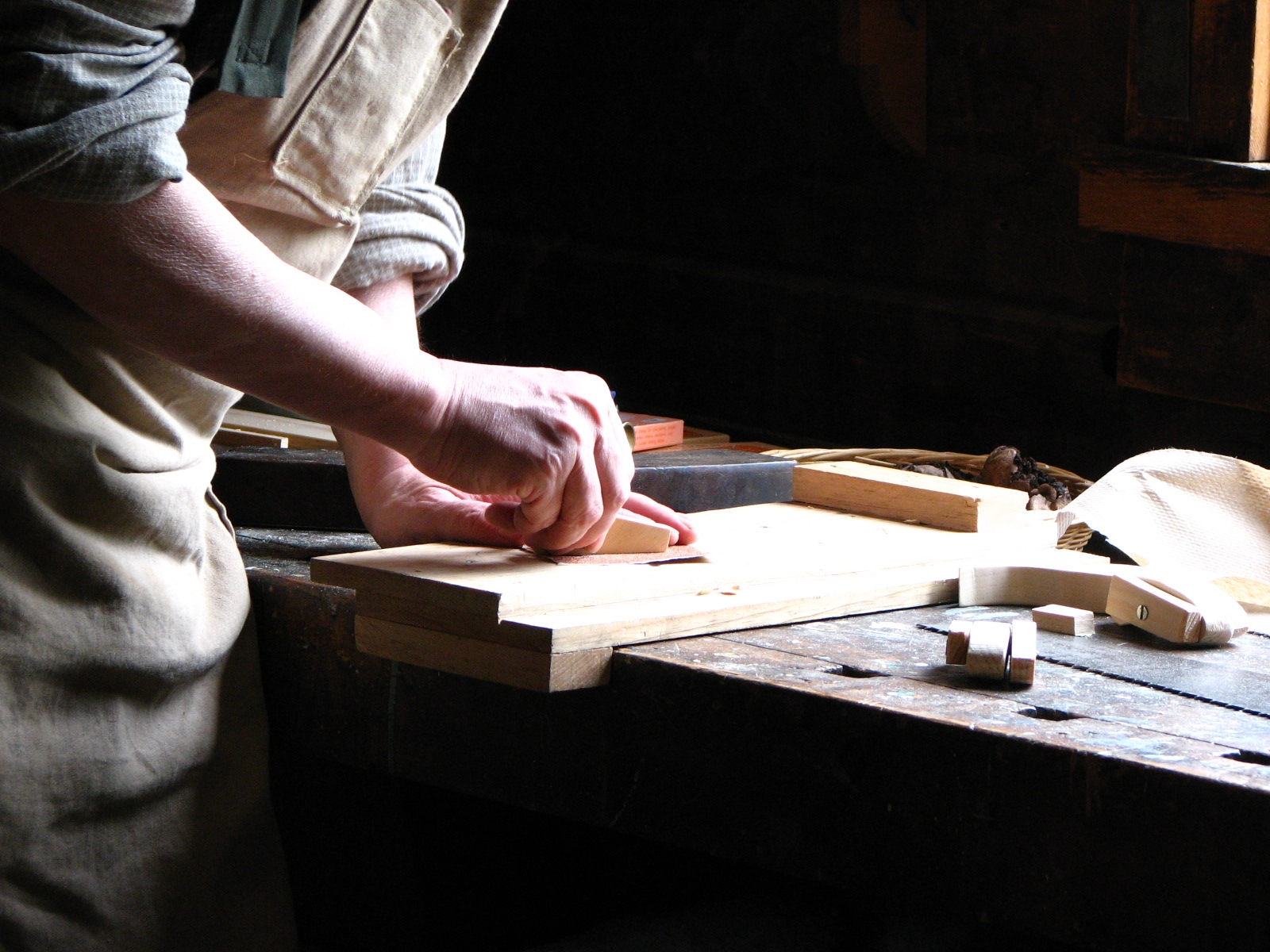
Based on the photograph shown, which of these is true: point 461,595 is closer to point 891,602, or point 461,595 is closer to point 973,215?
point 891,602

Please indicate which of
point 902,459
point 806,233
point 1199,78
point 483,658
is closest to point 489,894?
point 483,658

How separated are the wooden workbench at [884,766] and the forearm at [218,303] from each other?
0.91 ft

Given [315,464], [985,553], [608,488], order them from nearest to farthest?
[608,488] → [985,553] → [315,464]

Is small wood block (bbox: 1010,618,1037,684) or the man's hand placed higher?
the man's hand

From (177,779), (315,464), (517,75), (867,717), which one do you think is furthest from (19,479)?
(517,75)

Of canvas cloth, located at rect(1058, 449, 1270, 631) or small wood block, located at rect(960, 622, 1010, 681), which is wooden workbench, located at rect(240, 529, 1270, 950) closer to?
small wood block, located at rect(960, 622, 1010, 681)

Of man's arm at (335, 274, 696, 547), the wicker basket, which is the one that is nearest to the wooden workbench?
man's arm at (335, 274, 696, 547)

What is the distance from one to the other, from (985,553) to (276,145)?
0.83m

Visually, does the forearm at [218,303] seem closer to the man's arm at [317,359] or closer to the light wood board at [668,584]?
the man's arm at [317,359]

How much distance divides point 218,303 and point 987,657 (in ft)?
2.16

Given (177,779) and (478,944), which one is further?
(478,944)

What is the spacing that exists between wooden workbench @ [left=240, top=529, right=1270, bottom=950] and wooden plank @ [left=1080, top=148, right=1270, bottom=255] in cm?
97

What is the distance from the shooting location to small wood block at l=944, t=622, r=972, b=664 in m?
1.22

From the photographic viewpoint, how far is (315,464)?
176 cm
